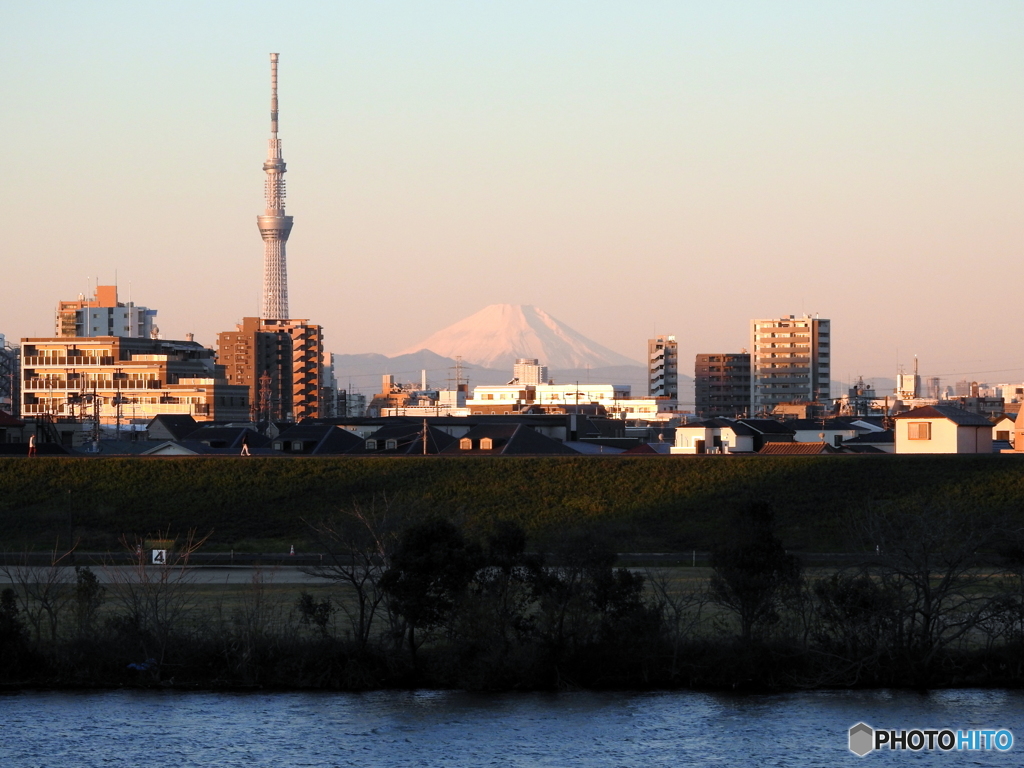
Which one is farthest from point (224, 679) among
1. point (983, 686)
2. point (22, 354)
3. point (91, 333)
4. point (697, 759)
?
point (91, 333)

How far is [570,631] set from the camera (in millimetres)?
24141

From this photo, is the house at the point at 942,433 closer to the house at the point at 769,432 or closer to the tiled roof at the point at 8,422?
the house at the point at 769,432

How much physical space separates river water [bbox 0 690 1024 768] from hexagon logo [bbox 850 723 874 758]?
0.16m

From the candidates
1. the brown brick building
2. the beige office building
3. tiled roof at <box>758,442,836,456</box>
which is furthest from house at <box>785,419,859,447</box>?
the brown brick building

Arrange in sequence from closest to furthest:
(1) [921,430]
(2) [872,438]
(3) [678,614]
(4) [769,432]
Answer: (3) [678,614] < (1) [921,430] < (2) [872,438] < (4) [769,432]

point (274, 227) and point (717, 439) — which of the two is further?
point (274, 227)

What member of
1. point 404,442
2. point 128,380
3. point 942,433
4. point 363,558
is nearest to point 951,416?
point 942,433

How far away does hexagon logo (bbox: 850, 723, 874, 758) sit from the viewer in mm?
19984

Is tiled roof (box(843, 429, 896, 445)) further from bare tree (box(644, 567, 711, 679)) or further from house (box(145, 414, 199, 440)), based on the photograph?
bare tree (box(644, 567, 711, 679))

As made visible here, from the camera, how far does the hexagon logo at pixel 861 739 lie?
20.0 meters

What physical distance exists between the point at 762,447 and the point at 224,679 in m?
38.0

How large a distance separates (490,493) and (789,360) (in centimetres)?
10935

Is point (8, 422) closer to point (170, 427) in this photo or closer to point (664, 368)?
point (170, 427)

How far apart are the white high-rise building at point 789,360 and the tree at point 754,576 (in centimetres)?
12148
